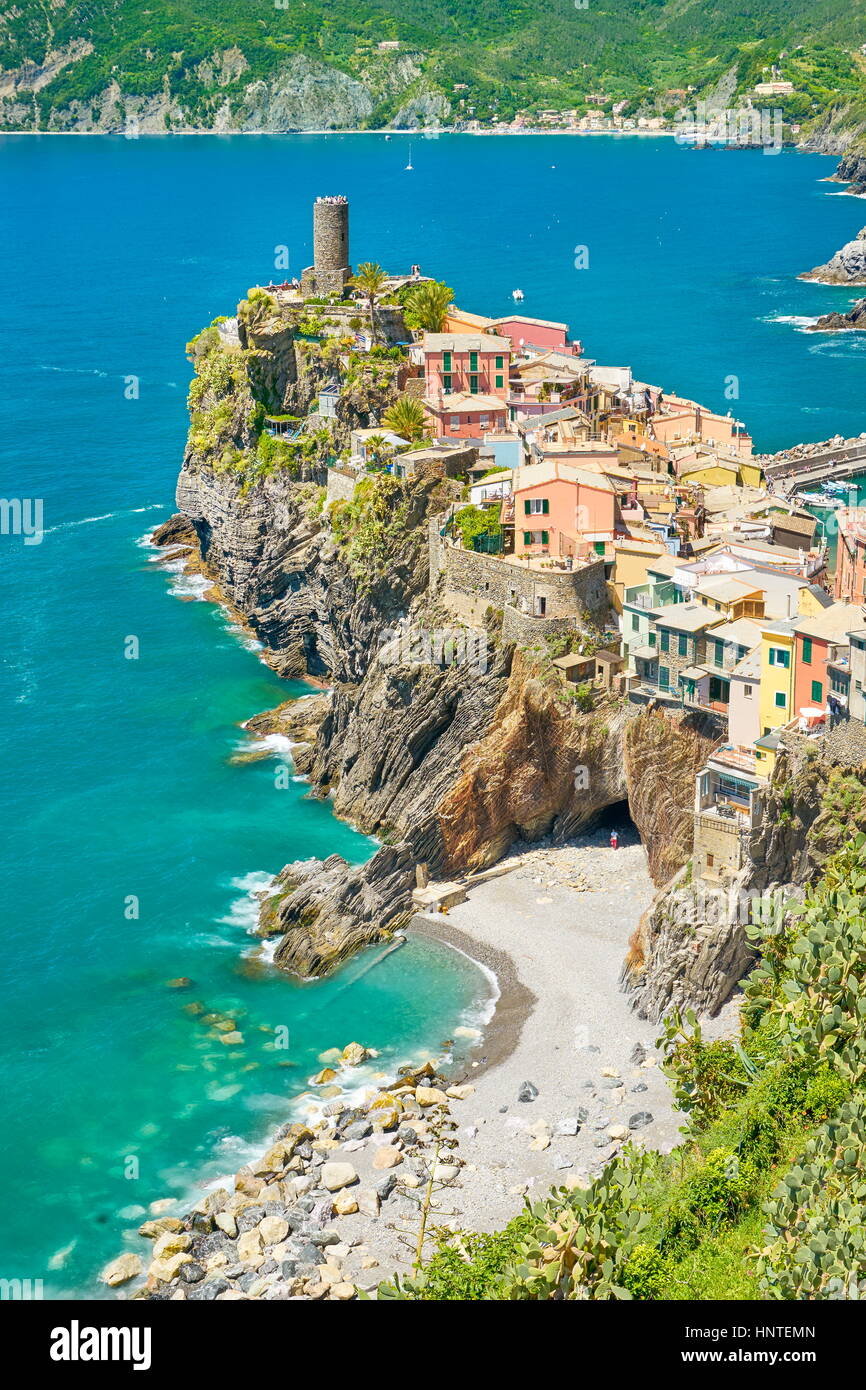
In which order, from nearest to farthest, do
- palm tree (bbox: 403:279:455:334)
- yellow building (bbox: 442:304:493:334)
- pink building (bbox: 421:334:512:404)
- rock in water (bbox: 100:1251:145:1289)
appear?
1. rock in water (bbox: 100:1251:145:1289)
2. pink building (bbox: 421:334:512:404)
3. palm tree (bbox: 403:279:455:334)
4. yellow building (bbox: 442:304:493:334)

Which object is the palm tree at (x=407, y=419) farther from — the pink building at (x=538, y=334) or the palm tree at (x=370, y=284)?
the pink building at (x=538, y=334)

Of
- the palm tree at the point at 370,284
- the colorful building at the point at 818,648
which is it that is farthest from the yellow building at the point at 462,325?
the colorful building at the point at 818,648

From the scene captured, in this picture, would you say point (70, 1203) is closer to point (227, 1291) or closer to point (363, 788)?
point (227, 1291)

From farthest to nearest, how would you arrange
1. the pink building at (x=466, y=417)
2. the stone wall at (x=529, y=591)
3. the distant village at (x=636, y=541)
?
1. the pink building at (x=466, y=417)
2. the stone wall at (x=529, y=591)
3. the distant village at (x=636, y=541)

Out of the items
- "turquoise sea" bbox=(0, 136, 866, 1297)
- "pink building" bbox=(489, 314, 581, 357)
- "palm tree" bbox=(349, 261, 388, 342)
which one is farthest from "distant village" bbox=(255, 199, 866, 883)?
"turquoise sea" bbox=(0, 136, 866, 1297)

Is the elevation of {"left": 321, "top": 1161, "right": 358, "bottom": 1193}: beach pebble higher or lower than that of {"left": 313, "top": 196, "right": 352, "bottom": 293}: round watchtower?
lower

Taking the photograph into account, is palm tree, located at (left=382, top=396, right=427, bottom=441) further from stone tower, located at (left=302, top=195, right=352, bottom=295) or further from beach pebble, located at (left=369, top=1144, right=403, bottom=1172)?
beach pebble, located at (left=369, top=1144, right=403, bottom=1172)
